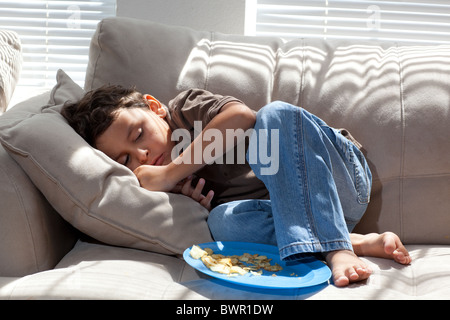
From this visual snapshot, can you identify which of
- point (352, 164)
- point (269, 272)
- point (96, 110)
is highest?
point (96, 110)

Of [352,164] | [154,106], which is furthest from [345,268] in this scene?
[154,106]

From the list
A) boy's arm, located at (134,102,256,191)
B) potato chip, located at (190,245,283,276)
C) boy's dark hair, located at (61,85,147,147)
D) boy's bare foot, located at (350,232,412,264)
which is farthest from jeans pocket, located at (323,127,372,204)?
boy's dark hair, located at (61,85,147,147)

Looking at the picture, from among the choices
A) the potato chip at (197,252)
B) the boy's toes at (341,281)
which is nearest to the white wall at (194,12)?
the potato chip at (197,252)

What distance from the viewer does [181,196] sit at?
56.9 inches

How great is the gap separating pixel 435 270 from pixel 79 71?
1.78m

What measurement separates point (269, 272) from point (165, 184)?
390mm

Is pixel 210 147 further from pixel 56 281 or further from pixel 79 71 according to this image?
pixel 79 71

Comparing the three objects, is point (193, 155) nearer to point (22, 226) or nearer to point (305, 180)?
point (305, 180)

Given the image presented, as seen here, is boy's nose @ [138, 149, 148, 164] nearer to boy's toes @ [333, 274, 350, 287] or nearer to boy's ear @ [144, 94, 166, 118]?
boy's ear @ [144, 94, 166, 118]

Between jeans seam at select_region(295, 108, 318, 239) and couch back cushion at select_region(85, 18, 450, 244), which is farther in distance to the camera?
couch back cushion at select_region(85, 18, 450, 244)

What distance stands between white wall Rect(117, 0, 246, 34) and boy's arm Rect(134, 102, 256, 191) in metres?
0.82

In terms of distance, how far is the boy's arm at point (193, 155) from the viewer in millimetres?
1411

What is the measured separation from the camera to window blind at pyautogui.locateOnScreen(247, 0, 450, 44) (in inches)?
90.0
